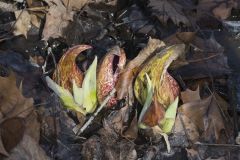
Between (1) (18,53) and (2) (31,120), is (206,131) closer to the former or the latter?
(2) (31,120)

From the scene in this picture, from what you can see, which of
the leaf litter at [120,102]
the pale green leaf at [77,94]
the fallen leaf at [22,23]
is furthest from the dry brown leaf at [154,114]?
the fallen leaf at [22,23]

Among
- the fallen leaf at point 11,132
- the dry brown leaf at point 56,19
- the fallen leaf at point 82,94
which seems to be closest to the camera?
the fallen leaf at point 11,132

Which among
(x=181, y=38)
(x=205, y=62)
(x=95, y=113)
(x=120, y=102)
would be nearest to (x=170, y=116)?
(x=120, y=102)

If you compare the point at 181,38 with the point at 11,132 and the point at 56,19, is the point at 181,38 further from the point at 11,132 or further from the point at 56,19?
the point at 11,132

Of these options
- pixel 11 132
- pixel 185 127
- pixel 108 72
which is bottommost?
pixel 185 127

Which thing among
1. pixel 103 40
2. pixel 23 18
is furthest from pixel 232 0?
pixel 23 18

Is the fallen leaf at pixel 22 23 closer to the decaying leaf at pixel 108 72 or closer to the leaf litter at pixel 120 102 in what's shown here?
the leaf litter at pixel 120 102

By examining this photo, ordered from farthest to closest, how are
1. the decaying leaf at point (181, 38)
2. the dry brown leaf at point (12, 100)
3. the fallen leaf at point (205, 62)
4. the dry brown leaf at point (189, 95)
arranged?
the decaying leaf at point (181, 38), the fallen leaf at point (205, 62), the dry brown leaf at point (189, 95), the dry brown leaf at point (12, 100)
